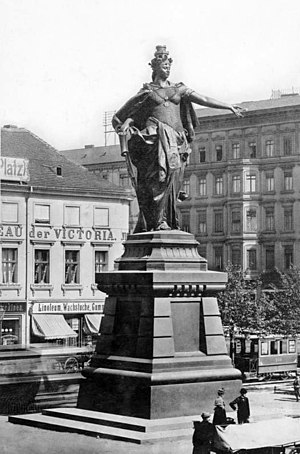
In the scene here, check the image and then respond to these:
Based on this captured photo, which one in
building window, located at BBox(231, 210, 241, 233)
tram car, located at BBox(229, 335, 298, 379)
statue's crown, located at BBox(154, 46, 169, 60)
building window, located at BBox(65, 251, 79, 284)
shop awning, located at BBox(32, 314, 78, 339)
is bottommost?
Result: tram car, located at BBox(229, 335, 298, 379)

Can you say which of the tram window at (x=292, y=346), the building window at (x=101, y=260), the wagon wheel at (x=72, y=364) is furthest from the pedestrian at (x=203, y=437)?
the building window at (x=101, y=260)

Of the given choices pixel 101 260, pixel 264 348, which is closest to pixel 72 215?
pixel 101 260

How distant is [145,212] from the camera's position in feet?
51.2

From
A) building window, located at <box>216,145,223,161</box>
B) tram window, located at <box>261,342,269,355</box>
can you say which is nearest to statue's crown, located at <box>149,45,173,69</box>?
tram window, located at <box>261,342,269,355</box>

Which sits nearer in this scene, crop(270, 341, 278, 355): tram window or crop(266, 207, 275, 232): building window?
crop(270, 341, 278, 355): tram window

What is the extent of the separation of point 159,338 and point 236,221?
57079 millimetres

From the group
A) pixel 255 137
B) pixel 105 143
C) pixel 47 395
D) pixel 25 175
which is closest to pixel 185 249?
Result: pixel 47 395

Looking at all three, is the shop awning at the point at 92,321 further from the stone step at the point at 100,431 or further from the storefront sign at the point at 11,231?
the stone step at the point at 100,431

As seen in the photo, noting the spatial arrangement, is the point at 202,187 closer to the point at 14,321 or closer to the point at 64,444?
the point at 14,321

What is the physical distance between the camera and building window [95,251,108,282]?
45531 mm

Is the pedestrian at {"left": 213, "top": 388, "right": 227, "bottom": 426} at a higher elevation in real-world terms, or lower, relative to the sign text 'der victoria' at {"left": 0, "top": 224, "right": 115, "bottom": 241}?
lower

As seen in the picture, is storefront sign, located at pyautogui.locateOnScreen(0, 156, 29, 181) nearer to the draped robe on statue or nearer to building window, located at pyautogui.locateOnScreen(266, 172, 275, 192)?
the draped robe on statue

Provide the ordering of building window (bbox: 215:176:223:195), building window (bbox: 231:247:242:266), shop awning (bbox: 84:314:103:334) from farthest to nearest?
building window (bbox: 215:176:223:195), building window (bbox: 231:247:242:266), shop awning (bbox: 84:314:103:334)

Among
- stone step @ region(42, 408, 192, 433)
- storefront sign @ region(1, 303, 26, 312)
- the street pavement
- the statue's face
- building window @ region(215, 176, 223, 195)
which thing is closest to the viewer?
the street pavement
